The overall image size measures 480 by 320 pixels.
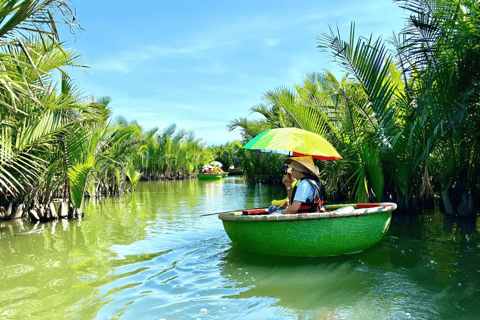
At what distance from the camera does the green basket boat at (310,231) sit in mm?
6004

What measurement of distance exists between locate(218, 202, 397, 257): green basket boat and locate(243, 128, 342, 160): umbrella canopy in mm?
1097

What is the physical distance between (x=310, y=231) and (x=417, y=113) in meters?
3.53

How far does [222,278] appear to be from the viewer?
5.53 m

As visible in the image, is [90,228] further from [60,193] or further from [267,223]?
[267,223]

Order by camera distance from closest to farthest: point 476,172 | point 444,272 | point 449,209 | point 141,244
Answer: point 444,272 < point 141,244 < point 476,172 < point 449,209

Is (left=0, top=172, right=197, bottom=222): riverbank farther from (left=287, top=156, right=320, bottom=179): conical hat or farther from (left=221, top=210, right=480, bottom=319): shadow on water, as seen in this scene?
(left=287, top=156, right=320, bottom=179): conical hat

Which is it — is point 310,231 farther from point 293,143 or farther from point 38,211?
point 38,211

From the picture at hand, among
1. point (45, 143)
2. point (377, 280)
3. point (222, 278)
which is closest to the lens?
point (377, 280)

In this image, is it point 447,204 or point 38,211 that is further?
point 38,211

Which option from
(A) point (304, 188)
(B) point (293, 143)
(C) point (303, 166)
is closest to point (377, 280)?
(A) point (304, 188)

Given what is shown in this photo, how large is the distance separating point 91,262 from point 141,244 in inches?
53.6

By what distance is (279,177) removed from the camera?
984 inches

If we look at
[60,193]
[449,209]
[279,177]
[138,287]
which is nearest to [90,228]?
[60,193]

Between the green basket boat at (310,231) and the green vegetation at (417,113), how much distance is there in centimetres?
210
